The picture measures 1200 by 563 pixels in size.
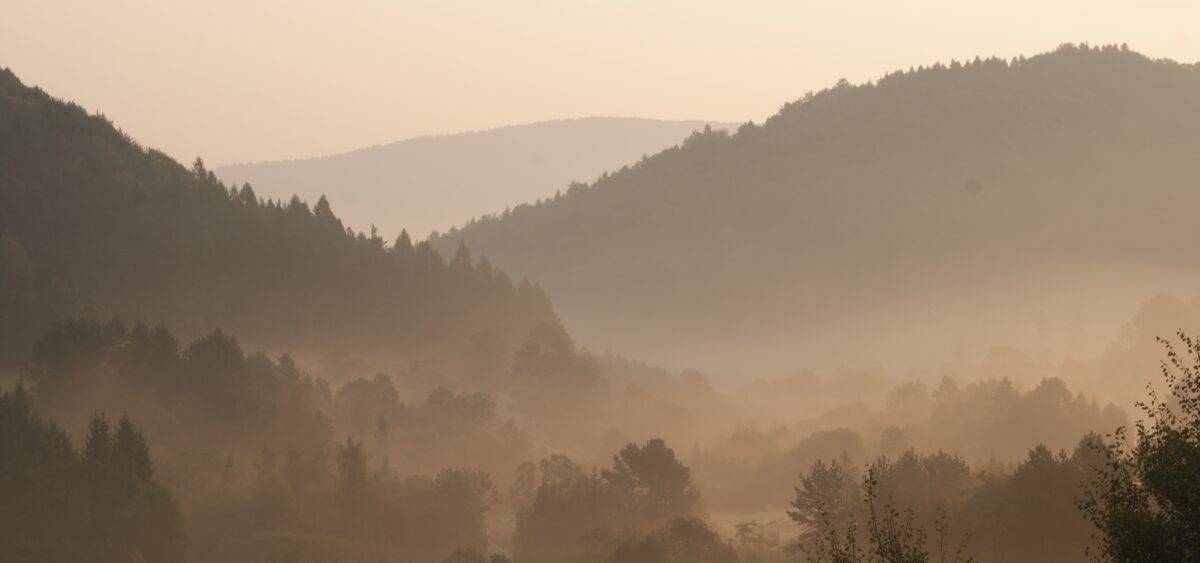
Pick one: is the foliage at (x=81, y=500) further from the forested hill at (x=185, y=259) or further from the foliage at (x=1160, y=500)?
the foliage at (x=1160, y=500)

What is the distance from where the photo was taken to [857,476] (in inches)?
4828

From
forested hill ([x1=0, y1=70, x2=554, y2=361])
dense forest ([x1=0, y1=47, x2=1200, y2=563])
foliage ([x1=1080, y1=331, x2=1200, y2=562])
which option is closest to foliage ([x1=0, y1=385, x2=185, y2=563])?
dense forest ([x1=0, y1=47, x2=1200, y2=563])

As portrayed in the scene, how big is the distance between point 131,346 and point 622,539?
208 ft

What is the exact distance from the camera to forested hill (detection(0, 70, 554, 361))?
520 ft

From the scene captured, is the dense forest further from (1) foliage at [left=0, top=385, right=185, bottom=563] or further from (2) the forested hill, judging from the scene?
(2) the forested hill

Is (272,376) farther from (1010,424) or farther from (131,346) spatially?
(1010,424)

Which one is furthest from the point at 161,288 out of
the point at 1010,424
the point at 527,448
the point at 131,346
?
the point at 1010,424

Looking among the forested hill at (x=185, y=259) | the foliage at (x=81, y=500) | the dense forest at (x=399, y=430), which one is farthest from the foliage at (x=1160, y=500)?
the forested hill at (x=185, y=259)

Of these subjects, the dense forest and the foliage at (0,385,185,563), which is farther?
the foliage at (0,385,185,563)

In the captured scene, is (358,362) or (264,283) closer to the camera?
(358,362)

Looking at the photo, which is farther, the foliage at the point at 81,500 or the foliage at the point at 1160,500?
the foliage at the point at 81,500

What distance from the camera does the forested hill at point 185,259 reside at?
520 feet

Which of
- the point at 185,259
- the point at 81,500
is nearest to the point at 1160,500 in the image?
the point at 81,500

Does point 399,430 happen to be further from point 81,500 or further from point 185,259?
point 81,500
